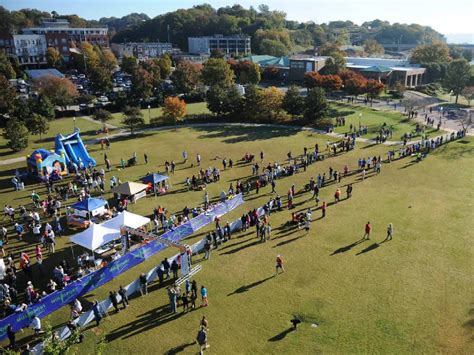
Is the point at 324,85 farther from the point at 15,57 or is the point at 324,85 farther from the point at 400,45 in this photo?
the point at 400,45

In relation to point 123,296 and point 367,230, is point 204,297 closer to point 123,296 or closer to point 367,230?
point 123,296

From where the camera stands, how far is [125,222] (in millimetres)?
22281

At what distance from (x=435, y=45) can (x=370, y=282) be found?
89.8 meters

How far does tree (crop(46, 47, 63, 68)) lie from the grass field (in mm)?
74370

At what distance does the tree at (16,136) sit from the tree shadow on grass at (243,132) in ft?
58.5

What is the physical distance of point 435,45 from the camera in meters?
92.1

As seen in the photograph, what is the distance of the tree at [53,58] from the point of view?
313 ft

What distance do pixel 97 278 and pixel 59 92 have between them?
45.9 m

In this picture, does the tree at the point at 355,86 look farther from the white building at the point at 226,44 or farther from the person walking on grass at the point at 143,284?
the white building at the point at 226,44

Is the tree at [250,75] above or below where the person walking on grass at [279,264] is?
above

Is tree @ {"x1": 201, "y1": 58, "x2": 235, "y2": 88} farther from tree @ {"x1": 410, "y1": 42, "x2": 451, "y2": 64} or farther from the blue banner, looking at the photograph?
the blue banner

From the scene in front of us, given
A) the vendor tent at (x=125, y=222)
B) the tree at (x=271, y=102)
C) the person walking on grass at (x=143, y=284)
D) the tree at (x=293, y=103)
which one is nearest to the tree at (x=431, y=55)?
the tree at (x=271, y=102)

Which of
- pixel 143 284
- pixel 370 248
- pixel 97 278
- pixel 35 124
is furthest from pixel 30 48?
pixel 370 248

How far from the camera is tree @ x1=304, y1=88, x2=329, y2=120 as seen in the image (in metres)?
48.1
